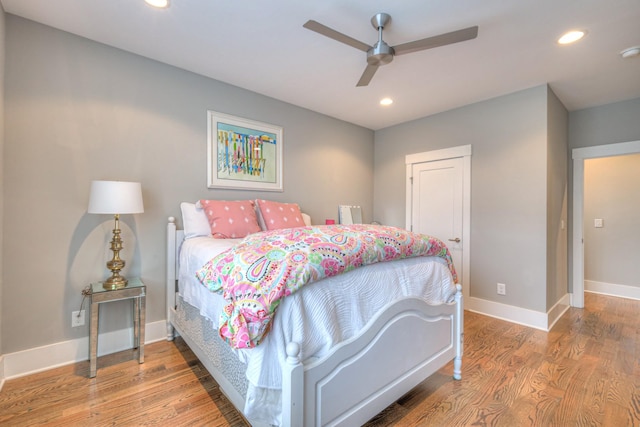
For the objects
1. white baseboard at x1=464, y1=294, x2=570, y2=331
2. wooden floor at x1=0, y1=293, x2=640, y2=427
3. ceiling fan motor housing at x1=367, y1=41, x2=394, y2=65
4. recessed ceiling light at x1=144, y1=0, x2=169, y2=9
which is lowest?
wooden floor at x1=0, y1=293, x2=640, y2=427

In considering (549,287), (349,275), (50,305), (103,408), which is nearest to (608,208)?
(549,287)

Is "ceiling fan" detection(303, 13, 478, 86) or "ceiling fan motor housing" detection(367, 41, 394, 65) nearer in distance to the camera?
"ceiling fan" detection(303, 13, 478, 86)

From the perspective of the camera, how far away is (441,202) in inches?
148

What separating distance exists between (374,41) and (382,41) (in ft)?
1.20

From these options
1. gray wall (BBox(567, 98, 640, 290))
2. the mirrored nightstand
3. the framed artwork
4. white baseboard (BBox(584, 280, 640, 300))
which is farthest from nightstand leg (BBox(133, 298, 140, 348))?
white baseboard (BBox(584, 280, 640, 300))

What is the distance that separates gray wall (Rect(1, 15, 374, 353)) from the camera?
1.97 m

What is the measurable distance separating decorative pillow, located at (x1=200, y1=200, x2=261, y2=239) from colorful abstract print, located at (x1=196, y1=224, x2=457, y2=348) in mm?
934

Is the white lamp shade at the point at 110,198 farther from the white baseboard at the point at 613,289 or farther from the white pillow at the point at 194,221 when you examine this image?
the white baseboard at the point at 613,289

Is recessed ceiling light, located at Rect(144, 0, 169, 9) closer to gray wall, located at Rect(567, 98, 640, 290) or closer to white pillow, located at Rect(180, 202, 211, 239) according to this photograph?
white pillow, located at Rect(180, 202, 211, 239)

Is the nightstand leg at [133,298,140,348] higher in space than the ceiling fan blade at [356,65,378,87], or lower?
lower

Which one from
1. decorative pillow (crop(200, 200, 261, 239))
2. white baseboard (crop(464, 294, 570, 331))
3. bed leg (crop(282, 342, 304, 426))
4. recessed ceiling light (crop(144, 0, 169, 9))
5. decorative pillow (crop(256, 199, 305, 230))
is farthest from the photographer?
white baseboard (crop(464, 294, 570, 331))

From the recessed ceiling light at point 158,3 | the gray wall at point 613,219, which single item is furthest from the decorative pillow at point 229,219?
the gray wall at point 613,219

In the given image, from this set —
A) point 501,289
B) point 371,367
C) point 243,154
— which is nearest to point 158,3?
point 243,154

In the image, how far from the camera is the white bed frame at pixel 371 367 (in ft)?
3.66
